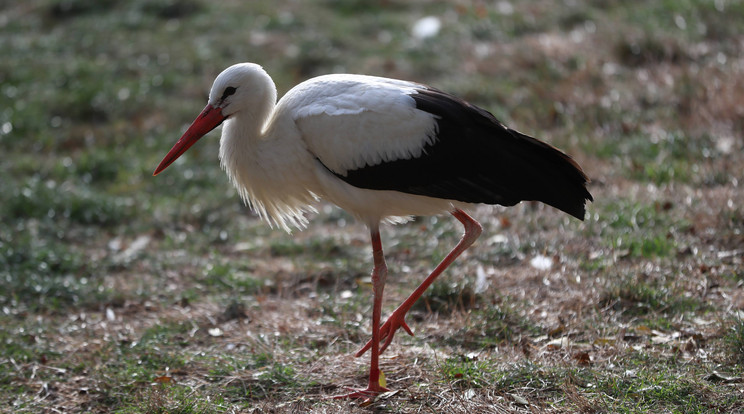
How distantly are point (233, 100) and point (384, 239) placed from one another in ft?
5.73

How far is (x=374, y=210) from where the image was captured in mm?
3824

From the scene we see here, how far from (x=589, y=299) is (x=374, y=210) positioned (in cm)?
123

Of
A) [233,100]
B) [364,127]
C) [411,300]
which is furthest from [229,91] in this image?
[411,300]

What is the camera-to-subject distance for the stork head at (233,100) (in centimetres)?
390

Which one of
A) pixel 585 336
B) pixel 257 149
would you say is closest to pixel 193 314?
pixel 257 149

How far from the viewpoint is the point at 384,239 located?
17.5 feet

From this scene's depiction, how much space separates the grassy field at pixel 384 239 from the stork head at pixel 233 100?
1032 millimetres

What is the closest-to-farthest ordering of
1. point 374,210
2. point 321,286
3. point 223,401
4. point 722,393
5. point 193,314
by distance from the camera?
point 722,393 < point 223,401 < point 374,210 < point 193,314 < point 321,286

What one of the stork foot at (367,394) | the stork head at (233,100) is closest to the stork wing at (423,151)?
the stork head at (233,100)

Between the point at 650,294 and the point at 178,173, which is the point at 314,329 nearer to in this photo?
the point at 650,294

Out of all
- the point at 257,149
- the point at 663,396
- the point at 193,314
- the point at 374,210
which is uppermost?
the point at 257,149

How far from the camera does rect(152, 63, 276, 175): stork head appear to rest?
12.8ft

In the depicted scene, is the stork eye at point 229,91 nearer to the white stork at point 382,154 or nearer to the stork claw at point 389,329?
the white stork at point 382,154

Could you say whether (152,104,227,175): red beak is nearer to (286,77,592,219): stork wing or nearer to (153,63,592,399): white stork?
(153,63,592,399): white stork
